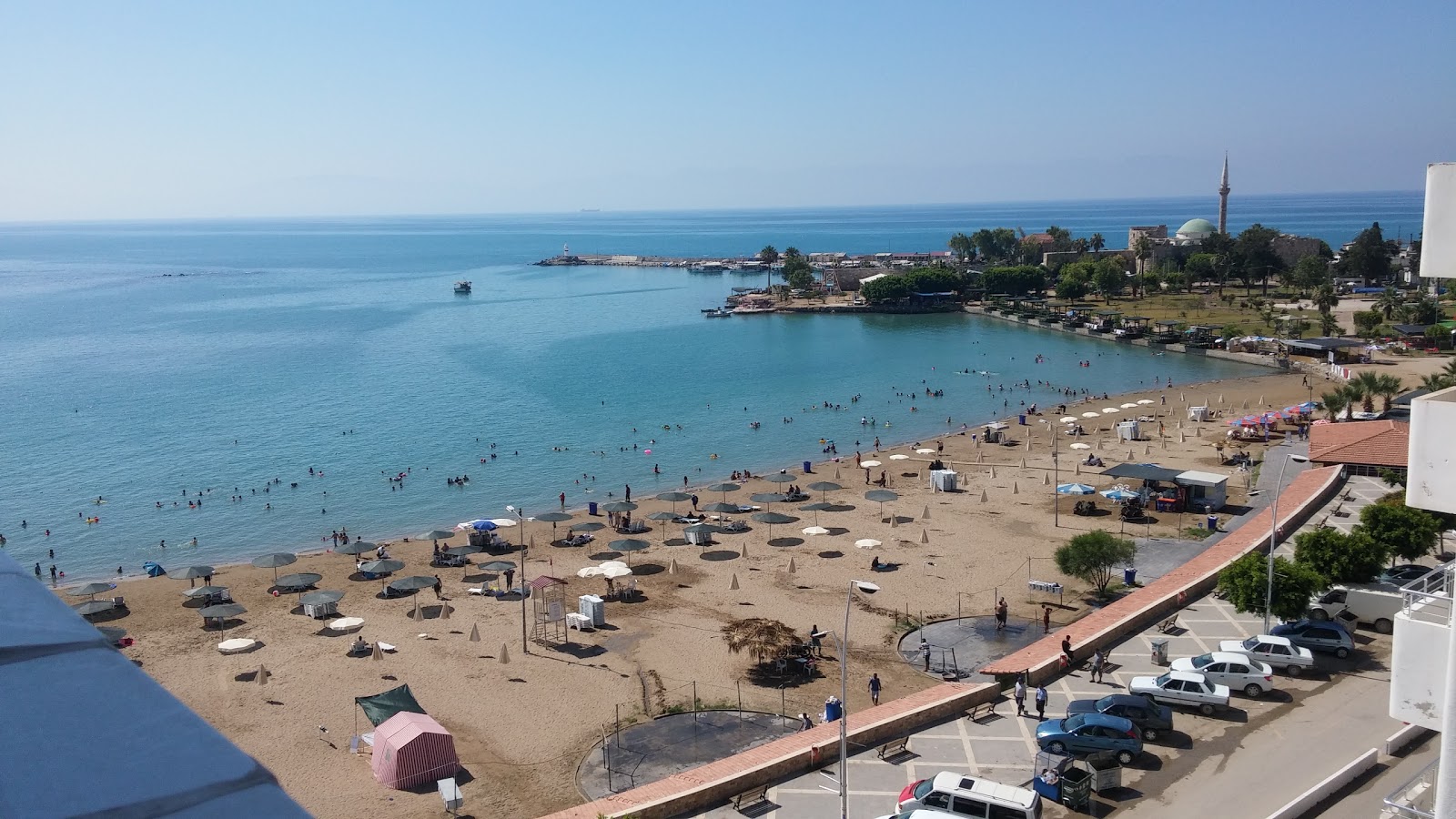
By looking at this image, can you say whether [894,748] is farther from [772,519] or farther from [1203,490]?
[1203,490]

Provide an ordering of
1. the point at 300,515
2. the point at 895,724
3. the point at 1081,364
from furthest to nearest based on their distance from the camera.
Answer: the point at 1081,364 → the point at 300,515 → the point at 895,724

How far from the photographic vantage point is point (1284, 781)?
17203 millimetres

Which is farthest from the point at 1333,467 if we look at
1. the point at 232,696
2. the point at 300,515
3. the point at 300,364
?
the point at 300,364

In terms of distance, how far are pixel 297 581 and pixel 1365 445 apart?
116ft

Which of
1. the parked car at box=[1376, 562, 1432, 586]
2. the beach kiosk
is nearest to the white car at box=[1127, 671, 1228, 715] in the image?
the parked car at box=[1376, 562, 1432, 586]

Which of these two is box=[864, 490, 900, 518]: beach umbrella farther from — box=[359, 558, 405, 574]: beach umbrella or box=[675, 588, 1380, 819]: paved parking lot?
box=[675, 588, 1380, 819]: paved parking lot

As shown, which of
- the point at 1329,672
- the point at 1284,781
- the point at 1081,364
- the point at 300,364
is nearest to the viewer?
the point at 1284,781

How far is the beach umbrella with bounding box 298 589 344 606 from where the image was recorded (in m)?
30.3

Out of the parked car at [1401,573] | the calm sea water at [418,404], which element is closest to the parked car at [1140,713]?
the parked car at [1401,573]

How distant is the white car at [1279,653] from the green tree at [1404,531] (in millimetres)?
5297

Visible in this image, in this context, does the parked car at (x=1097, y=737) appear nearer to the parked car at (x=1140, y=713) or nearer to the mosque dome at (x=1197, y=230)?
the parked car at (x=1140, y=713)

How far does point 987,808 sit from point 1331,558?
12.9 m

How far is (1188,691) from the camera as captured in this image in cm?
2006

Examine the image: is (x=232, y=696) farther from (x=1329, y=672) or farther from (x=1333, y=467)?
(x=1333, y=467)
